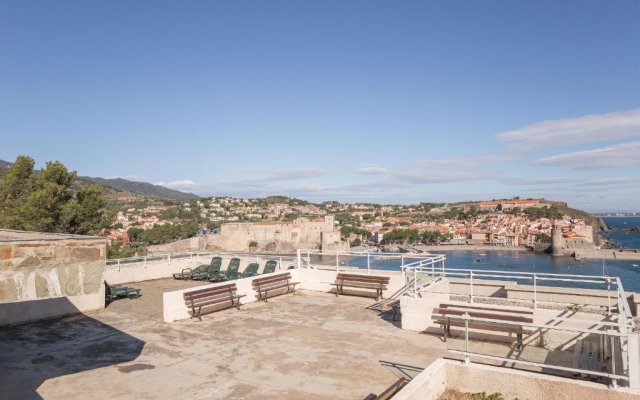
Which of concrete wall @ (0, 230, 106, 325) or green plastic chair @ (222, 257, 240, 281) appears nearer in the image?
concrete wall @ (0, 230, 106, 325)

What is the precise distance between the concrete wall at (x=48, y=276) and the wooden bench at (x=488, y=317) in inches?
289

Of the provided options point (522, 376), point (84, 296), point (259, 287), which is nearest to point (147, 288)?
point (84, 296)

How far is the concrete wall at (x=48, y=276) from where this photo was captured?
9148 mm

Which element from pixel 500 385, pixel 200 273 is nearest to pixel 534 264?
pixel 200 273

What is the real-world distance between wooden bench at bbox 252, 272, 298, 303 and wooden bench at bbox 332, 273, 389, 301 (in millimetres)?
1200

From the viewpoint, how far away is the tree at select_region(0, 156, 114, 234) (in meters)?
21.8

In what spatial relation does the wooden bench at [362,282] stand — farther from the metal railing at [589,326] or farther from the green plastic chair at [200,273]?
the green plastic chair at [200,273]

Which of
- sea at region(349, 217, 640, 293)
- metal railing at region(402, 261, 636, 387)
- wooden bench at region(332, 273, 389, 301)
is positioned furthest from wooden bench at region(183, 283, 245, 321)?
sea at region(349, 217, 640, 293)

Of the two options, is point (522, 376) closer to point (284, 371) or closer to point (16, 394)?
point (284, 371)

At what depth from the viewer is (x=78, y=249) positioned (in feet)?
33.0

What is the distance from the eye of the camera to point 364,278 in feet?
38.7

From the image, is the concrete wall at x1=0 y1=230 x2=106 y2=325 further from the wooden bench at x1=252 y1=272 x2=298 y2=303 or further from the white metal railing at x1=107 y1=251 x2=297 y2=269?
the white metal railing at x1=107 y1=251 x2=297 y2=269

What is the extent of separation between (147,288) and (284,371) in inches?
329

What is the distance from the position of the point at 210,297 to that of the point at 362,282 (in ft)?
12.6
